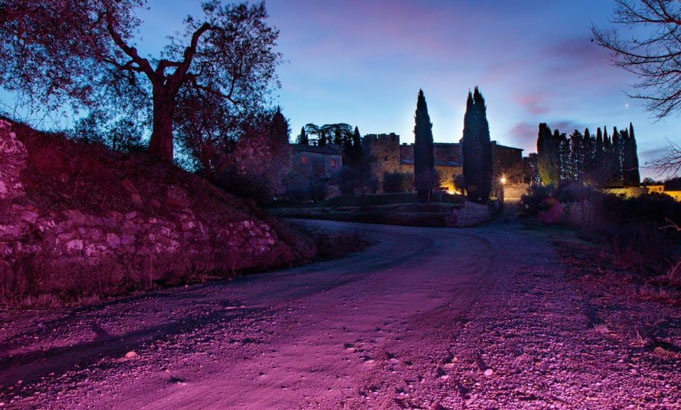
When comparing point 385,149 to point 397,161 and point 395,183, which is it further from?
point 395,183

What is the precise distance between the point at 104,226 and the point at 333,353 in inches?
235

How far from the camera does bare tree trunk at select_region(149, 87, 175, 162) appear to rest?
11578 mm

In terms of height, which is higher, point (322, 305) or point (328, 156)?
point (328, 156)

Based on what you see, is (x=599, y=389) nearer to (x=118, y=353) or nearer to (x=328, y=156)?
(x=118, y=353)

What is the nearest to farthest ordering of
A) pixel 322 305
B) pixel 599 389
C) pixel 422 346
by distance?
pixel 599 389
pixel 422 346
pixel 322 305

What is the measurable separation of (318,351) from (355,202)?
3397 centimetres

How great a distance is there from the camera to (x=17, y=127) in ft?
25.9

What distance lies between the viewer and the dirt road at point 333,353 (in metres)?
3.01

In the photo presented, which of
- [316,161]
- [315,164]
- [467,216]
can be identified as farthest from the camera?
[316,161]

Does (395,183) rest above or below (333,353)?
above

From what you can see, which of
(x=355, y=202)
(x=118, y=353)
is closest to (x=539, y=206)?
(x=355, y=202)

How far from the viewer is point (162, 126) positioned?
1193cm

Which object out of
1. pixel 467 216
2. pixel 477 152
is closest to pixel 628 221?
pixel 467 216

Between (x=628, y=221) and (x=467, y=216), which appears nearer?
Result: (x=628, y=221)
